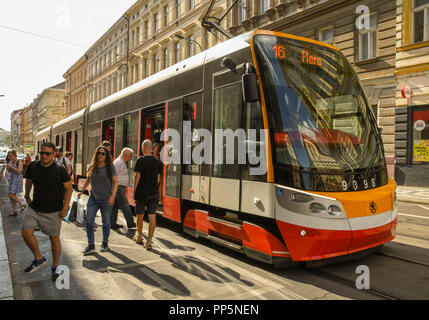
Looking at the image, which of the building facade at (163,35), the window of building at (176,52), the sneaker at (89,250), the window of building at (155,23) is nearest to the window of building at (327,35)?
the building facade at (163,35)

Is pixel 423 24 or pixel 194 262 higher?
pixel 423 24

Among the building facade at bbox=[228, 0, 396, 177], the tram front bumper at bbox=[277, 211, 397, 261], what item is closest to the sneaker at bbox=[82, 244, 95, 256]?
the tram front bumper at bbox=[277, 211, 397, 261]

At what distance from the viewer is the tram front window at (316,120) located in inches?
172

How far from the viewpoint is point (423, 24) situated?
14.3 meters

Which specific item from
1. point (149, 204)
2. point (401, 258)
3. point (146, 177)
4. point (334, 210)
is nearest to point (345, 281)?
point (334, 210)

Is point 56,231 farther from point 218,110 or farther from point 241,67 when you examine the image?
point 241,67

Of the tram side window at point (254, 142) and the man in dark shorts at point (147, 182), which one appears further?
the man in dark shorts at point (147, 182)

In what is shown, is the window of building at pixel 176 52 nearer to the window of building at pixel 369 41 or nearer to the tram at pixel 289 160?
the window of building at pixel 369 41

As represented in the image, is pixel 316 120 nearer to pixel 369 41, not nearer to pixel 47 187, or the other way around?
pixel 47 187

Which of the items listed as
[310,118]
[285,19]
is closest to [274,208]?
[310,118]

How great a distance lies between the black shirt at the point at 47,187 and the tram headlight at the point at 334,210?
10.5 ft

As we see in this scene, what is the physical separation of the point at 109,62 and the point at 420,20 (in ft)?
123
